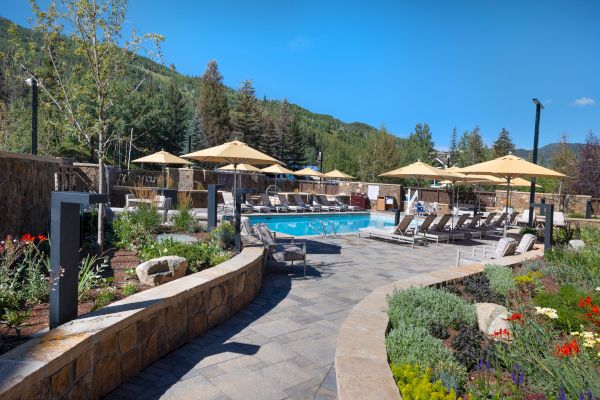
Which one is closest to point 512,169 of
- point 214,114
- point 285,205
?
A: point 285,205

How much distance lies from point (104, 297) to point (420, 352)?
248 centimetres

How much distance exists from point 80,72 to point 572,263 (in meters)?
7.63

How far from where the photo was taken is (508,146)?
158ft

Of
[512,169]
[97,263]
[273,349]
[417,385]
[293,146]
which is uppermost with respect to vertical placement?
[293,146]

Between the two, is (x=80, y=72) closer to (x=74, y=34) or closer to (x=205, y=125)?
(x=74, y=34)

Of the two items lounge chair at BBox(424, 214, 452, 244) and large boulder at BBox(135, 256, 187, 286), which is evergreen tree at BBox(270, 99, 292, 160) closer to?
lounge chair at BBox(424, 214, 452, 244)

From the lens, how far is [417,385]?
2.29 metres

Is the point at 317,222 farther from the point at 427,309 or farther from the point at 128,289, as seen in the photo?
the point at 128,289

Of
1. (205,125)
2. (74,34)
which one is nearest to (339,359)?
(74,34)

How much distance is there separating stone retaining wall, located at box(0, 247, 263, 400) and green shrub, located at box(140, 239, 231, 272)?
494 mm

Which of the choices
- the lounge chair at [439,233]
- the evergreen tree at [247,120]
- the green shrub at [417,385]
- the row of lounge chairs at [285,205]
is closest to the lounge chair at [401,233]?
the lounge chair at [439,233]

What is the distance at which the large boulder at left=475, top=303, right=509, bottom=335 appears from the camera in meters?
3.48

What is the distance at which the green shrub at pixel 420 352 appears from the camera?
2699 mm

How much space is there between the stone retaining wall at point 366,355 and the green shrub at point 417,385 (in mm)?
52
